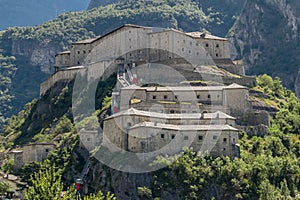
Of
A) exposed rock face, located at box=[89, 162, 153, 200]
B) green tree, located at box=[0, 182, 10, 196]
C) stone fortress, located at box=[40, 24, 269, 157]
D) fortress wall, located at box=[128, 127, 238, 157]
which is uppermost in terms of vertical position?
stone fortress, located at box=[40, 24, 269, 157]

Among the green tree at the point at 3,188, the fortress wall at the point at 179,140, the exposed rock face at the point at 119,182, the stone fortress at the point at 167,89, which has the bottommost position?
the green tree at the point at 3,188

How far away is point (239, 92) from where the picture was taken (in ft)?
338

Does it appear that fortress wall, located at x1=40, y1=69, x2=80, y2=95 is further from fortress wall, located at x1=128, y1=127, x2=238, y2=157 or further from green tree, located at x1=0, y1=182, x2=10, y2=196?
fortress wall, located at x1=128, y1=127, x2=238, y2=157

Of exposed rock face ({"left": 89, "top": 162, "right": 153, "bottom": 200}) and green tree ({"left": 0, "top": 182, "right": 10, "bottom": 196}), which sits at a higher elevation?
exposed rock face ({"left": 89, "top": 162, "right": 153, "bottom": 200})

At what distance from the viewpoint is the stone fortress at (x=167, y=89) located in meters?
91.2

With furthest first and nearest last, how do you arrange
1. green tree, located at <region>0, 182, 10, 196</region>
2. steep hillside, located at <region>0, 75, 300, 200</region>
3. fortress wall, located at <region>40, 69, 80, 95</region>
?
fortress wall, located at <region>40, 69, 80, 95</region> < green tree, located at <region>0, 182, 10, 196</region> < steep hillside, located at <region>0, 75, 300, 200</region>

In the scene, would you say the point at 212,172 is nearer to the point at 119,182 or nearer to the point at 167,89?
the point at 119,182

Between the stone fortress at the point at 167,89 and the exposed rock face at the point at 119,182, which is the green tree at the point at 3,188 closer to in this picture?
the exposed rock face at the point at 119,182

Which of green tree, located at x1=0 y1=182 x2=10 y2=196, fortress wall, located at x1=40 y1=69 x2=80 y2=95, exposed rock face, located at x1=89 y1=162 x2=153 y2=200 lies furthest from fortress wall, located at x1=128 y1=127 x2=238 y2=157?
fortress wall, located at x1=40 y1=69 x2=80 y2=95

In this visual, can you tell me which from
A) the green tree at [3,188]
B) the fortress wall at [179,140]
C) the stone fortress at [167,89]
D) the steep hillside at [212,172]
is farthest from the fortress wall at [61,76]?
the fortress wall at [179,140]

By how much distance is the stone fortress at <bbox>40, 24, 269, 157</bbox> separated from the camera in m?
91.2

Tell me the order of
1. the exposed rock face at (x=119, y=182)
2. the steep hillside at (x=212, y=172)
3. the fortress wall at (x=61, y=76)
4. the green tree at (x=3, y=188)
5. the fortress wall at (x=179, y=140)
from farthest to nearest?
the fortress wall at (x=61, y=76), the green tree at (x=3, y=188), the fortress wall at (x=179, y=140), the exposed rock face at (x=119, y=182), the steep hillside at (x=212, y=172)

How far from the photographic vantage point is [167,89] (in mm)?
104250

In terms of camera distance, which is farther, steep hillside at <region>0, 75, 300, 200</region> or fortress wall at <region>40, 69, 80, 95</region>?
fortress wall at <region>40, 69, 80, 95</region>
